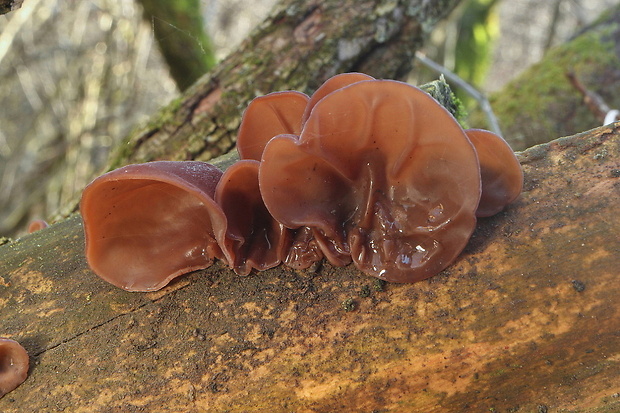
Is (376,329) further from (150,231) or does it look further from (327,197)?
(150,231)

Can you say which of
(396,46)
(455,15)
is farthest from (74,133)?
(455,15)

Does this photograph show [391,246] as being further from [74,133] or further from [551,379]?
[74,133]

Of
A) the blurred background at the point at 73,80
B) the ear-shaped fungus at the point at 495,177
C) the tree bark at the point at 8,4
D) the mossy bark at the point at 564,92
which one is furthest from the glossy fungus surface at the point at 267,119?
the blurred background at the point at 73,80

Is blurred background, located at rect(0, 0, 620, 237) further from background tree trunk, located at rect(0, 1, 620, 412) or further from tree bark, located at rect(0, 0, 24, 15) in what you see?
background tree trunk, located at rect(0, 1, 620, 412)

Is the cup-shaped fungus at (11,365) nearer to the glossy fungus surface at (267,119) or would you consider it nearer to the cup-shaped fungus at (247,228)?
the cup-shaped fungus at (247,228)

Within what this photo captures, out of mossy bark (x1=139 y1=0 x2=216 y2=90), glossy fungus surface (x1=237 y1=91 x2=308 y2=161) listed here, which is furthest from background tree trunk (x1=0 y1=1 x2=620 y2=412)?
mossy bark (x1=139 y1=0 x2=216 y2=90)

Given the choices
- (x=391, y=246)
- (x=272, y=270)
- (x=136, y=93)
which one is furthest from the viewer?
(x=136, y=93)
